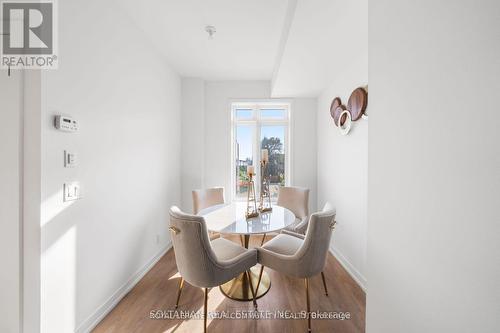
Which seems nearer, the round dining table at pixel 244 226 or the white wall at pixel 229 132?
the round dining table at pixel 244 226

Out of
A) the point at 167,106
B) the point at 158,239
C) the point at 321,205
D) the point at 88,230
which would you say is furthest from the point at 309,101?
the point at 88,230

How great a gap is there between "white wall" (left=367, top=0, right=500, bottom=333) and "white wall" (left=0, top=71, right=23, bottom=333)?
1.93m

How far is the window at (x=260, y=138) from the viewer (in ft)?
12.1

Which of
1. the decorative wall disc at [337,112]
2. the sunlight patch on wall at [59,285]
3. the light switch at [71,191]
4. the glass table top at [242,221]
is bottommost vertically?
the sunlight patch on wall at [59,285]

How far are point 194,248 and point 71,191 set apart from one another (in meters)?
0.95

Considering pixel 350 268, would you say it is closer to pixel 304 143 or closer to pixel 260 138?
pixel 304 143

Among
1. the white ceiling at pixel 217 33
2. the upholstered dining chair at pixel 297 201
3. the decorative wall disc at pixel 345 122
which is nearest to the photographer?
the white ceiling at pixel 217 33

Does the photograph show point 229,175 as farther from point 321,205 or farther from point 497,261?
point 497,261

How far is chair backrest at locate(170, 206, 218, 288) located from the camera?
1.38 meters

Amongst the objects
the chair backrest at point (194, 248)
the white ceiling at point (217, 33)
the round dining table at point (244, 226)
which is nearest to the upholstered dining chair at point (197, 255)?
the chair backrest at point (194, 248)

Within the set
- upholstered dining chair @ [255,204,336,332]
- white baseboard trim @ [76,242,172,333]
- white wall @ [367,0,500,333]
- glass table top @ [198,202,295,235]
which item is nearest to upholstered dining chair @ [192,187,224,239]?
glass table top @ [198,202,295,235]

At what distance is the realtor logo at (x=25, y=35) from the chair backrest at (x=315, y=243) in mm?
2069

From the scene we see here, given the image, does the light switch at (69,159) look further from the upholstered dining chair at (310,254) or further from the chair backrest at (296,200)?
the chair backrest at (296,200)

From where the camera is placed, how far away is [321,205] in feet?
11.1
